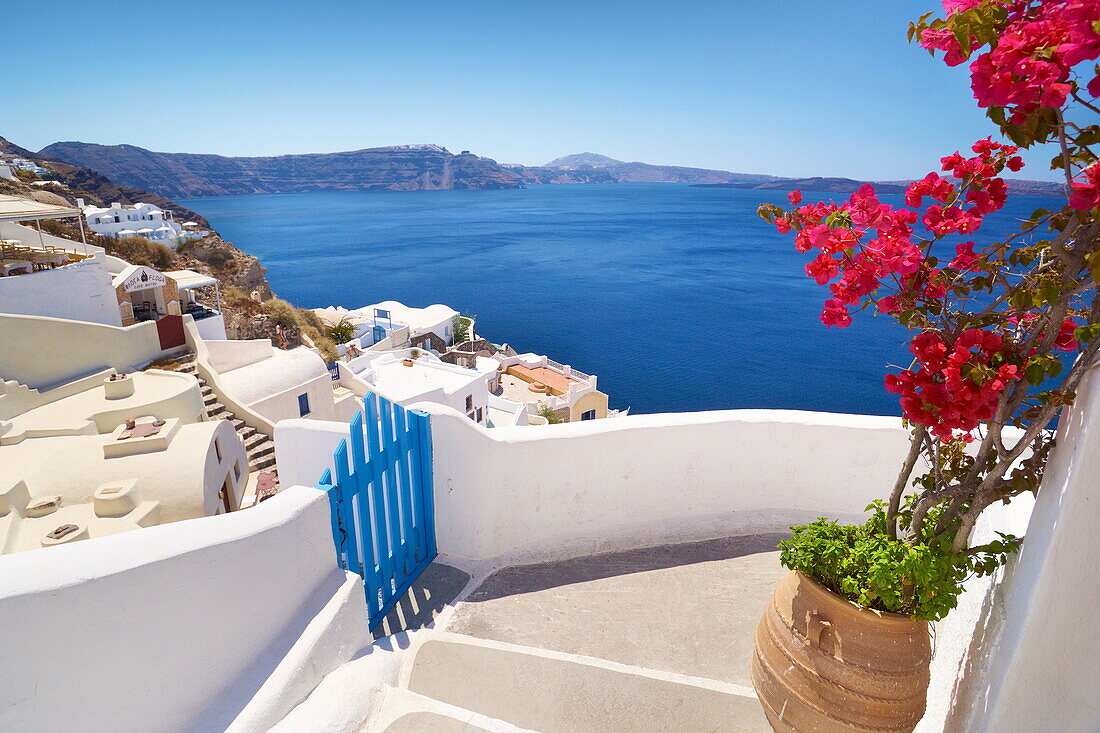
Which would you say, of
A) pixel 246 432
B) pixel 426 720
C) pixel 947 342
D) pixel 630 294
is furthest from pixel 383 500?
pixel 630 294

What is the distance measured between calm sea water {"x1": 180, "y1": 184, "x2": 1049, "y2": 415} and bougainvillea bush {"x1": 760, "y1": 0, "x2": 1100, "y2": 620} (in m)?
13.7

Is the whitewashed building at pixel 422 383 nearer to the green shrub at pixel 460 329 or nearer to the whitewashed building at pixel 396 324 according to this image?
the whitewashed building at pixel 396 324

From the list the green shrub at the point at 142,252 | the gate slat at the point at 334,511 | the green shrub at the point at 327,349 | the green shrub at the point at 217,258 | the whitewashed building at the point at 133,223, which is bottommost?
the green shrub at the point at 327,349

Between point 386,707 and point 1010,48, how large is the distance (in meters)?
2.92

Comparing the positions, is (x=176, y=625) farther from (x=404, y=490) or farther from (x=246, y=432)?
(x=246, y=432)

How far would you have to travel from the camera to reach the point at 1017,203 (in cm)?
17025

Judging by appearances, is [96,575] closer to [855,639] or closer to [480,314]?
[855,639]

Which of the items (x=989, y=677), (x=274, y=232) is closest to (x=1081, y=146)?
(x=989, y=677)

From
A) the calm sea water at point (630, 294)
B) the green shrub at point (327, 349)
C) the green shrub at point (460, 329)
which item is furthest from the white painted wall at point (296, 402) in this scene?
the green shrub at point (460, 329)

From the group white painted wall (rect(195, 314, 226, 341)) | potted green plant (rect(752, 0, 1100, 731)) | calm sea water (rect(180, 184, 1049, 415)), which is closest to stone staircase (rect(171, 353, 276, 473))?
white painted wall (rect(195, 314, 226, 341))

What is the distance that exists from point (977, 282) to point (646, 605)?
2.43 metres

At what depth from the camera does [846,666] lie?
223 cm

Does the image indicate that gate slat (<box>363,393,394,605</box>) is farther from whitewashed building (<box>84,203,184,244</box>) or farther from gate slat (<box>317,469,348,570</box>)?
whitewashed building (<box>84,203,184,244</box>)

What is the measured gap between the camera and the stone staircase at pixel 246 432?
15134mm
